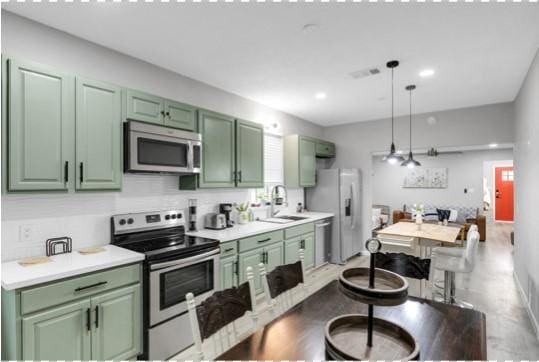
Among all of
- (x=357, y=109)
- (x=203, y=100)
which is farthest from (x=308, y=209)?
(x=203, y=100)

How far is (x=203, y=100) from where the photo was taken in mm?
3562

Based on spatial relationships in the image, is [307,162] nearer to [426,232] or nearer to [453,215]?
[426,232]

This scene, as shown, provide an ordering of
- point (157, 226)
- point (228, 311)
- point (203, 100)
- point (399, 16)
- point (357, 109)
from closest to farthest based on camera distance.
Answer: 1. point (228, 311)
2. point (399, 16)
3. point (157, 226)
4. point (203, 100)
5. point (357, 109)

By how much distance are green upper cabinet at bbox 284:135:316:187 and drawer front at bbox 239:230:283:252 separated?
4.33 feet

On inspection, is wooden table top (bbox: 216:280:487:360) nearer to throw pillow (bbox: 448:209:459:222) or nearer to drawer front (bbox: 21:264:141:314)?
drawer front (bbox: 21:264:141:314)

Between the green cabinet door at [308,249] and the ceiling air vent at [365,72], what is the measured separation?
7.61ft

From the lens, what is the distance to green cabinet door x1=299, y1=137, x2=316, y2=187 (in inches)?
A: 195

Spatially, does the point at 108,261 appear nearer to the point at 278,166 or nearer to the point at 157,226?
the point at 157,226

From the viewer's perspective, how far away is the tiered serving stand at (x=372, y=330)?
0.96m

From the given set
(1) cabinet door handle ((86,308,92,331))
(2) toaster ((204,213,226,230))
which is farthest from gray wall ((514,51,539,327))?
(1) cabinet door handle ((86,308,92,331))

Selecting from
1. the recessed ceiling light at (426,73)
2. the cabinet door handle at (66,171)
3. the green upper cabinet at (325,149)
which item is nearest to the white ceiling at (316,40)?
the recessed ceiling light at (426,73)

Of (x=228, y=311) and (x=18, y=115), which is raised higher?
(x=18, y=115)

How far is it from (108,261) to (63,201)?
0.75m

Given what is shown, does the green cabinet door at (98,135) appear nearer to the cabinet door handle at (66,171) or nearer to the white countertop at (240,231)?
the cabinet door handle at (66,171)
